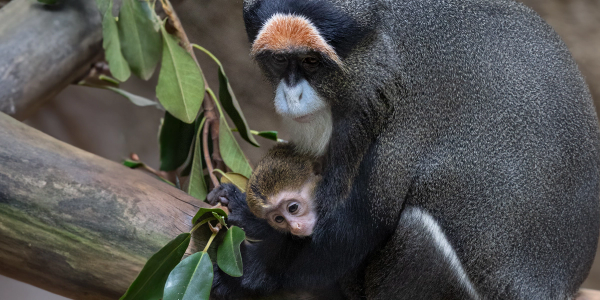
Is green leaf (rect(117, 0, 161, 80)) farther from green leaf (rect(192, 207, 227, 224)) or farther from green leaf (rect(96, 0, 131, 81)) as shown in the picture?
green leaf (rect(192, 207, 227, 224))

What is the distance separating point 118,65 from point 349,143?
5.57 ft

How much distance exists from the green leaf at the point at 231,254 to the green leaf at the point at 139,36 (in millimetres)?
1465

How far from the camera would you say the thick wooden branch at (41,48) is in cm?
316

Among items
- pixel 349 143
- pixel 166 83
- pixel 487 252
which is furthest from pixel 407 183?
pixel 166 83

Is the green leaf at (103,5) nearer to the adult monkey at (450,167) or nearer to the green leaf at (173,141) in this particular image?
the green leaf at (173,141)

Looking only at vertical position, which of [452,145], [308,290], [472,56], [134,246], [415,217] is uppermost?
[472,56]

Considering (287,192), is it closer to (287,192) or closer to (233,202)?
(287,192)

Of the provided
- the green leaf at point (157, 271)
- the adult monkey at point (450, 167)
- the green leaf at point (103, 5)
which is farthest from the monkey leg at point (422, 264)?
the green leaf at point (103, 5)

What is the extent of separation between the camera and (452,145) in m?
2.35

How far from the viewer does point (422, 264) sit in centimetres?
231

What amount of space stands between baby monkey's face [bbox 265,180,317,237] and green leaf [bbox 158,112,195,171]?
1111mm

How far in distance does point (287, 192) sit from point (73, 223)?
985mm

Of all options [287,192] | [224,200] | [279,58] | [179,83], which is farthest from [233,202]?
[279,58]

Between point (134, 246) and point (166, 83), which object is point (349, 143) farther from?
point (166, 83)
